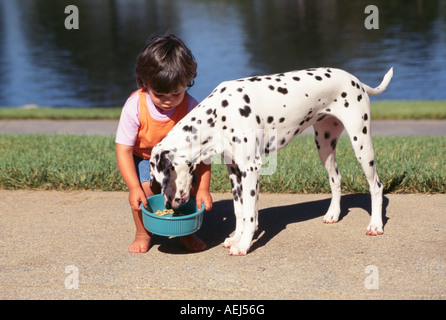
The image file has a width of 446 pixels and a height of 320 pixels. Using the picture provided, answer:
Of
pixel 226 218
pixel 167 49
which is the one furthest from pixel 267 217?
pixel 167 49

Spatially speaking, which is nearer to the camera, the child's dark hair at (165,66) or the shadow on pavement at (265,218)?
the child's dark hair at (165,66)

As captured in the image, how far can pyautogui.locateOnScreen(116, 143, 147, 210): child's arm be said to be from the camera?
4973mm

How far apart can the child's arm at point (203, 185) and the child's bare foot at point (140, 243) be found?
541 millimetres

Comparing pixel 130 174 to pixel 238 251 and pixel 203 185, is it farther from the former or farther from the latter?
pixel 238 251

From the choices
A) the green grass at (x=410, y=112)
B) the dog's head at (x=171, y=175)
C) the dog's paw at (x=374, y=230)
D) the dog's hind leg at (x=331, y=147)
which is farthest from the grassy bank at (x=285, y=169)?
the green grass at (x=410, y=112)

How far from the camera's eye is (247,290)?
14.1ft

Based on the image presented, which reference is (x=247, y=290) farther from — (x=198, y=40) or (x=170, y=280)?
(x=198, y=40)

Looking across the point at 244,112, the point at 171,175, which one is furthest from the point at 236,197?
the point at 244,112

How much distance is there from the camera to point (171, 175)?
4.75m

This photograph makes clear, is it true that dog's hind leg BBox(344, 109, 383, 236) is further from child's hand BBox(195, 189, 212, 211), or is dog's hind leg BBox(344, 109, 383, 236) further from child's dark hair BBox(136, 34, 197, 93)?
child's dark hair BBox(136, 34, 197, 93)

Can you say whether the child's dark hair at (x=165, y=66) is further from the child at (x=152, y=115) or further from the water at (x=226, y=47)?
the water at (x=226, y=47)

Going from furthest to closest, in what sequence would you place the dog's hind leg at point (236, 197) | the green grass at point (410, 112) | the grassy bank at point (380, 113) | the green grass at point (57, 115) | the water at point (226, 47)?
the water at point (226, 47) < the green grass at point (57, 115) < the grassy bank at point (380, 113) < the green grass at point (410, 112) < the dog's hind leg at point (236, 197)

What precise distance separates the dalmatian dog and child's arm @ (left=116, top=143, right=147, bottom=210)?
0.28m

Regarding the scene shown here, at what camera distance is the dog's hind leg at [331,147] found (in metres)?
5.62
